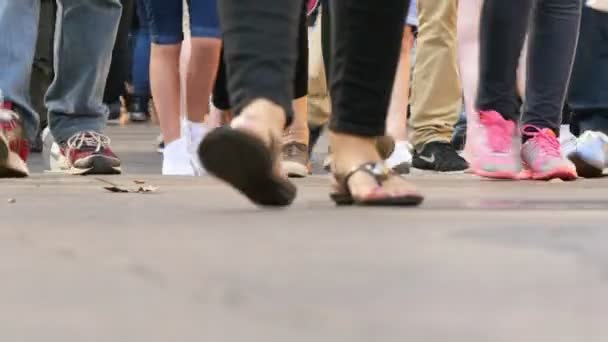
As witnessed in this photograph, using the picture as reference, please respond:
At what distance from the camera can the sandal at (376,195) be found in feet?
7.48

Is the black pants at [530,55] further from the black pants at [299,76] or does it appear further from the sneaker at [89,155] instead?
the sneaker at [89,155]

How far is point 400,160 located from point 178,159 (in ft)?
2.23

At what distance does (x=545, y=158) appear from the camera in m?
3.58

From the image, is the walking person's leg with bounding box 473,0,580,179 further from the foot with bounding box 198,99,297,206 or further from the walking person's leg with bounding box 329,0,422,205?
the foot with bounding box 198,99,297,206

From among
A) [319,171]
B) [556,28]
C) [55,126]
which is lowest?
[319,171]

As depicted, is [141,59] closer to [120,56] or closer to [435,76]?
[120,56]

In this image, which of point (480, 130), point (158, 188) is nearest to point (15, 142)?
point (158, 188)

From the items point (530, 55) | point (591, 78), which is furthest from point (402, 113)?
point (530, 55)

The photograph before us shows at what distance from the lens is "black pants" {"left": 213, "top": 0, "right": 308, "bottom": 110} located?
12.0 feet

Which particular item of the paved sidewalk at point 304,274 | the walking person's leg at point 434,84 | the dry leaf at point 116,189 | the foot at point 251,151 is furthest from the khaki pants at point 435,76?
the foot at point 251,151

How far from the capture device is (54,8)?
6.16 m

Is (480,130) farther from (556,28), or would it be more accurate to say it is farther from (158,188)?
(158,188)

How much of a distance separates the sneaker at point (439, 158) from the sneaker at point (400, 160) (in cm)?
18

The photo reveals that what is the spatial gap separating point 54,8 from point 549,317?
5160 millimetres
